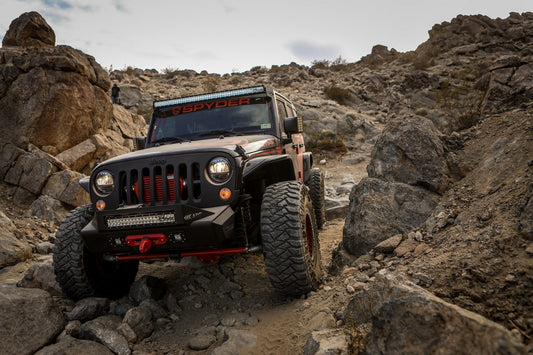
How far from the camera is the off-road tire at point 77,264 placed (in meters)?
2.97

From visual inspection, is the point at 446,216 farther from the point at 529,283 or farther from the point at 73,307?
the point at 73,307

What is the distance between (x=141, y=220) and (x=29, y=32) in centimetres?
1005

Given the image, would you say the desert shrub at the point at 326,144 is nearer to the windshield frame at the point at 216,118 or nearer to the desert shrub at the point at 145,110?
the desert shrub at the point at 145,110

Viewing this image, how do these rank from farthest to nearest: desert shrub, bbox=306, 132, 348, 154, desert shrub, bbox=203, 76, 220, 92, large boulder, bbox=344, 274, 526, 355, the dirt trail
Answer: desert shrub, bbox=203, 76, 220, 92, desert shrub, bbox=306, 132, 348, 154, the dirt trail, large boulder, bbox=344, 274, 526, 355

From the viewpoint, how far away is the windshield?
3895 mm

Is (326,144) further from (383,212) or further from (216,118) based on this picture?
(383,212)

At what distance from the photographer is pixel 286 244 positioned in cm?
265

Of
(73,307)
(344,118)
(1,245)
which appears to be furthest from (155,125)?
(344,118)

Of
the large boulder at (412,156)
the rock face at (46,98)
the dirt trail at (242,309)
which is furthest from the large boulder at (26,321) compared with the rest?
the rock face at (46,98)

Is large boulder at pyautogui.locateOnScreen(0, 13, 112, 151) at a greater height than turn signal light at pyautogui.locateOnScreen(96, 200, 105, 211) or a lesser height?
greater

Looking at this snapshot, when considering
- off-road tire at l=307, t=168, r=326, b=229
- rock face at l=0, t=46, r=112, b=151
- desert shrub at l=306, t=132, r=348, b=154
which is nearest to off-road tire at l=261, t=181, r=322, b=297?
off-road tire at l=307, t=168, r=326, b=229

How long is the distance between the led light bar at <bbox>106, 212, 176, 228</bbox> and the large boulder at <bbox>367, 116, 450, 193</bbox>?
2.53 meters

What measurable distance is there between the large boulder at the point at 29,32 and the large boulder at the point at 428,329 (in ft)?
36.9

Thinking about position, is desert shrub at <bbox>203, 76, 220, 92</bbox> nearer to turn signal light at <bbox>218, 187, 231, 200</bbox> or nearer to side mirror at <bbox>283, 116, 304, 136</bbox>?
side mirror at <bbox>283, 116, 304, 136</bbox>
